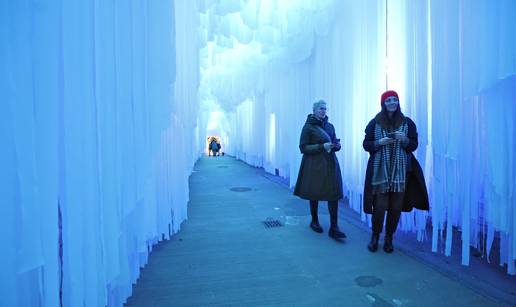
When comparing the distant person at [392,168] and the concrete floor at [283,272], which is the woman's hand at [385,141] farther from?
the concrete floor at [283,272]

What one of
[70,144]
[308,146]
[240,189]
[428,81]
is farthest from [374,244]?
[240,189]

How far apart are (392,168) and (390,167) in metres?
0.02

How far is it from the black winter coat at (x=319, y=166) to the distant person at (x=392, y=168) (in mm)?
477

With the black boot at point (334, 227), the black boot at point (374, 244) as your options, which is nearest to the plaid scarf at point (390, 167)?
the black boot at point (374, 244)

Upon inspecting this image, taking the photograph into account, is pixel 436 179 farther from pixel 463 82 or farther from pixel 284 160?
pixel 284 160

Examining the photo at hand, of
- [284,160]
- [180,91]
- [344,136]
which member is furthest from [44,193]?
[284,160]

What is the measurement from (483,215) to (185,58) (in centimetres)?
369

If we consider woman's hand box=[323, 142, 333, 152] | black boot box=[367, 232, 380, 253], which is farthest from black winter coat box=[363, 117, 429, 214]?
woman's hand box=[323, 142, 333, 152]

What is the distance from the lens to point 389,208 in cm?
322

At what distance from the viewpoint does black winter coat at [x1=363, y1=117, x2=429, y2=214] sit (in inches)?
122

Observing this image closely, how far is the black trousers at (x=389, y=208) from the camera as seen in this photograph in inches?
124

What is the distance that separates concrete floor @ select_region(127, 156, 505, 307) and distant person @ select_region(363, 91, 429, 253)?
0.49 m

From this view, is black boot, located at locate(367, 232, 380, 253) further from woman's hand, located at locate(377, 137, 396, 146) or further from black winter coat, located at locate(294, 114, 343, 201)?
woman's hand, located at locate(377, 137, 396, 146)

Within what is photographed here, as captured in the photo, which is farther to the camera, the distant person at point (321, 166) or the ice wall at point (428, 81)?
the distant person at point (321, 166)
